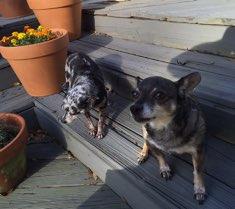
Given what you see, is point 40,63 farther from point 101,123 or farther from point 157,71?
point 157,71

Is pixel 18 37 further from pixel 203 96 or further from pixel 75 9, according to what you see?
pixel 203 96

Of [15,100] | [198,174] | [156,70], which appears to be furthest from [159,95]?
[15,100]

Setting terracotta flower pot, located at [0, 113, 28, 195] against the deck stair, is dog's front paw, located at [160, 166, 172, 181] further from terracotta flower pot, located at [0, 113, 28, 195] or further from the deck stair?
terracotta flower pot, located at [0, 113, 28, 195]

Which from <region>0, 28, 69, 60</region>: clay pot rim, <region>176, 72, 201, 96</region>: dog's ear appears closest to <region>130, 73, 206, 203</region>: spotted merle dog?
<region>176, 72, 201, 96</region>: dog's ear

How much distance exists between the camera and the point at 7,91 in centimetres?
450

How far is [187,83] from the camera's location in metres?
2.22

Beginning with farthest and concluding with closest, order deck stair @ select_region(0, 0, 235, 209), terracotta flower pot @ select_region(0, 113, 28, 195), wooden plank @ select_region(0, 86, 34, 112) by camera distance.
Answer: wooden plank @ select_region(0, 86, 34, 112) → terracotta flower pot @ select_region(0, 113, 28, 195) → deck stair @ select_region(0, 0, 235, 209)

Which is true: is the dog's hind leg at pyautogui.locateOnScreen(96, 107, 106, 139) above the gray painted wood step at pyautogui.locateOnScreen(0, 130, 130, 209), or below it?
Result: above

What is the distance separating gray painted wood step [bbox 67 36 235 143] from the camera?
2625mm

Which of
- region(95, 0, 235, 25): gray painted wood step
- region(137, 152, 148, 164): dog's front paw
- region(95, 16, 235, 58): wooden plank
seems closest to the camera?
region(137, 152, 148, 164): dog's front paw

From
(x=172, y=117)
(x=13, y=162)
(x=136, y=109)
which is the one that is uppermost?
(x=136, y=109)

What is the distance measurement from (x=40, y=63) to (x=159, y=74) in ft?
4.71

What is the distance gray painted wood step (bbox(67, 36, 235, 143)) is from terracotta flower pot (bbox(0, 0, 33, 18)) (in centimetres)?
122

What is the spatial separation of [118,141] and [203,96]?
0.85m
